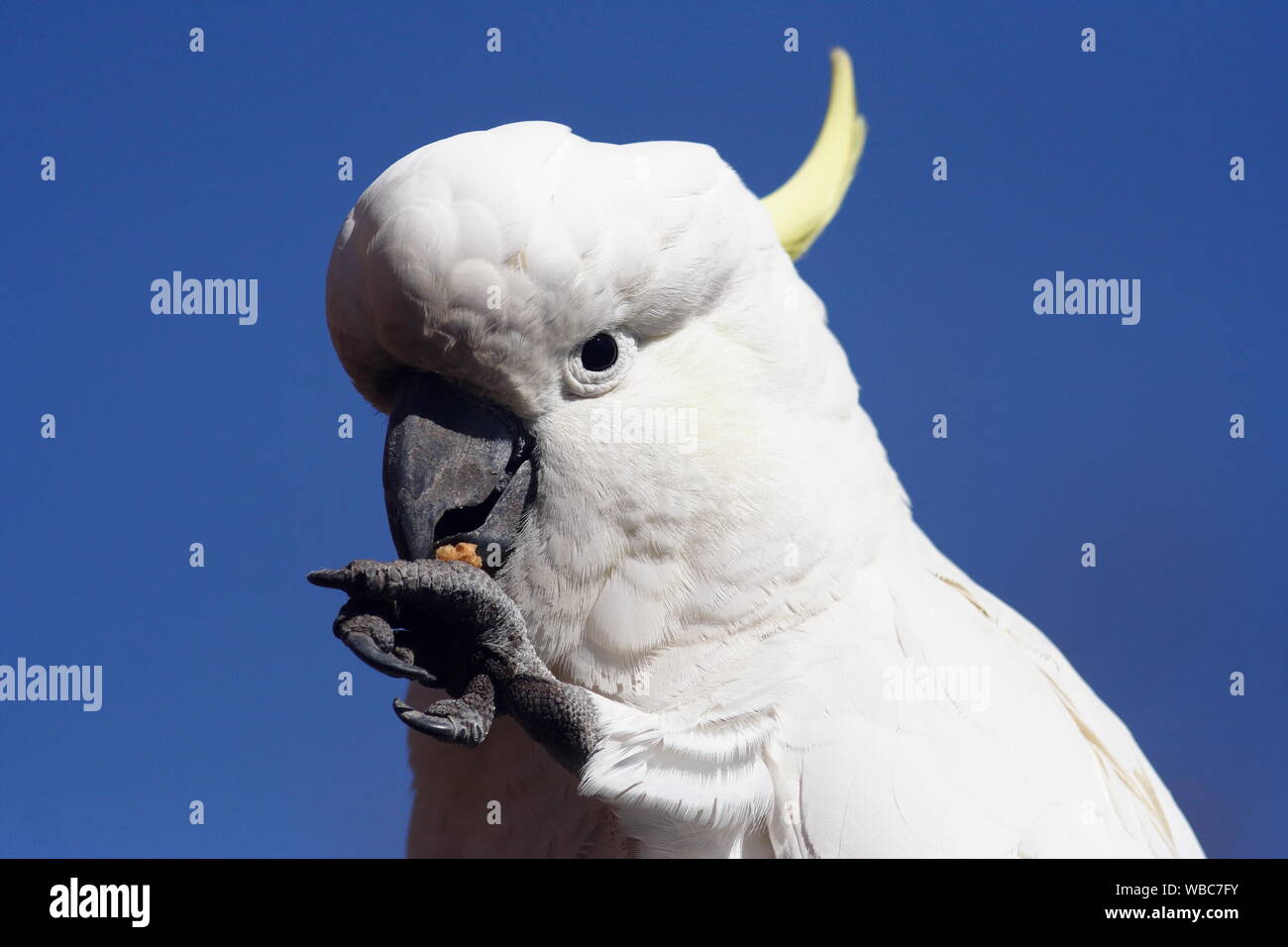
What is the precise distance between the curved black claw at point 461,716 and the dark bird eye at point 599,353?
53 centimetres

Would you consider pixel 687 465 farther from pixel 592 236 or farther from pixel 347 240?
pixel 347 240

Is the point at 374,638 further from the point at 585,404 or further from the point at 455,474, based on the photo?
the point at 585,404

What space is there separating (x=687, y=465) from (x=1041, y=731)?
78cm

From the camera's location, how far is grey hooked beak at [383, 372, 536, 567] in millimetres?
2191

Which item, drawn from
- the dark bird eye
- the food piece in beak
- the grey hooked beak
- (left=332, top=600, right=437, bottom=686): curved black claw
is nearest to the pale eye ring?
the dark bird eye

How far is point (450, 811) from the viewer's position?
8.26 ft

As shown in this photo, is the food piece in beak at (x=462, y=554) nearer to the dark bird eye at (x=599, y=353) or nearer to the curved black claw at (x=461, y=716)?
the curved black claw at (x=461, y=716)

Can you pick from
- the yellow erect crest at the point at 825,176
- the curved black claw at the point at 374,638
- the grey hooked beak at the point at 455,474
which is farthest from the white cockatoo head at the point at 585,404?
the yellow erect crest at the point at 825,176

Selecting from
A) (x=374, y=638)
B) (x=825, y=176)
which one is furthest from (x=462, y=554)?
(x=825, y=176)

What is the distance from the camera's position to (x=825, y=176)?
2963 millimetres

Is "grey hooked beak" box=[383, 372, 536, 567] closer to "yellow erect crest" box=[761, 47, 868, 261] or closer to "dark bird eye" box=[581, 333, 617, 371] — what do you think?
"dark bird eye" box=[581, 333, 617, 371]

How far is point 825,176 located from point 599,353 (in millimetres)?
961

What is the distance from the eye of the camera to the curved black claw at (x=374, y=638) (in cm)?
201

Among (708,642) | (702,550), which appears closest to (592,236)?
(702,550)
